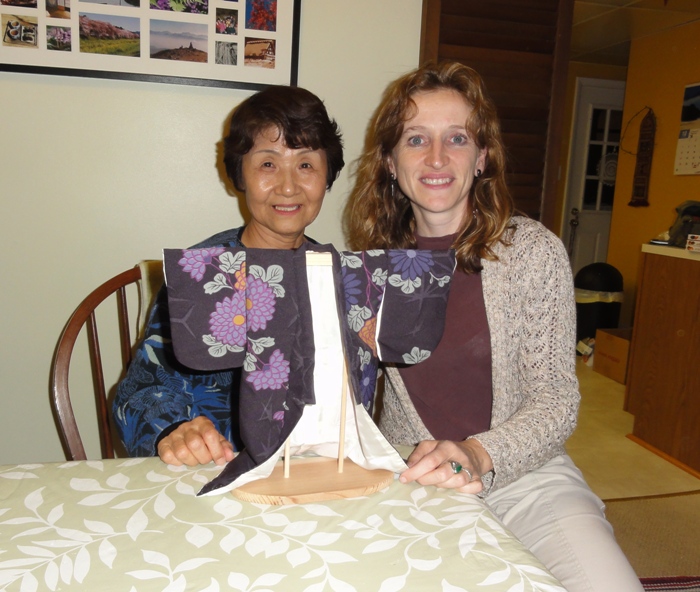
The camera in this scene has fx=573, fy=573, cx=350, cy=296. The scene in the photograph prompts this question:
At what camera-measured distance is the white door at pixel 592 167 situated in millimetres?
5297

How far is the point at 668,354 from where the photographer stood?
267 cm

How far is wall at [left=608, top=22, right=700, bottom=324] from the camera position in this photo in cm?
414

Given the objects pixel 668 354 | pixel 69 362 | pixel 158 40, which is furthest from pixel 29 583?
pixel 668 354

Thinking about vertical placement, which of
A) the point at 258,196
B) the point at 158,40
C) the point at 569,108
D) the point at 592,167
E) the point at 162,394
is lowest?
the point at 162,394

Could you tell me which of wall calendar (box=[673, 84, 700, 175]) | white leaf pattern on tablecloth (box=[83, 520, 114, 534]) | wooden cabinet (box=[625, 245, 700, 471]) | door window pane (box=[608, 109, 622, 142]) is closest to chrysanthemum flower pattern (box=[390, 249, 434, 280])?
white leaf pattern on tablecloth (box=[83, 520, 114, 534])

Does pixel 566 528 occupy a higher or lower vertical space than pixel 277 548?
lower

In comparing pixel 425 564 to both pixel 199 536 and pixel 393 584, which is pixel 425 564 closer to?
pixel 393 584

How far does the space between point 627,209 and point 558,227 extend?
0.74m

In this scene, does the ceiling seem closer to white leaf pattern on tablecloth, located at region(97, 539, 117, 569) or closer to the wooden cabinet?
the wooden cabinet

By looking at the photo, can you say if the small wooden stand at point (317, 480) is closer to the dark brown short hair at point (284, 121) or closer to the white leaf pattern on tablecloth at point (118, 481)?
the white leaf pattern on tablecloth at point (118, 481)

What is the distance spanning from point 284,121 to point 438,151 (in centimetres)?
32

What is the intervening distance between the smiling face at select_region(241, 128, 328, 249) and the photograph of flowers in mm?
500

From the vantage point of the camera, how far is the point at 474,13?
1.65 metres

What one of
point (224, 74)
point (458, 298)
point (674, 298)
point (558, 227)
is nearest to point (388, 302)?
point (458, 298)
